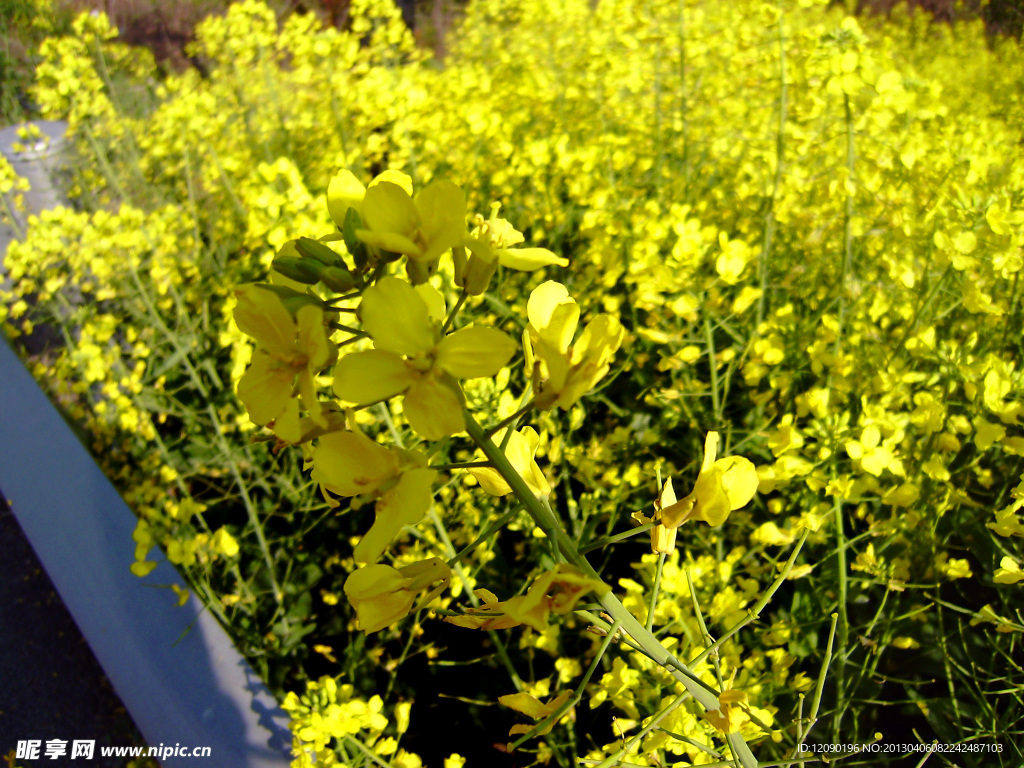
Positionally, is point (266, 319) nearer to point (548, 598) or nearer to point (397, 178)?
point (397, 178)

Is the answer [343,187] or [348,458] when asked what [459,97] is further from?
[348,458]

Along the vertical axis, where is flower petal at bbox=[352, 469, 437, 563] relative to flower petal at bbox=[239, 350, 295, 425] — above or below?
below

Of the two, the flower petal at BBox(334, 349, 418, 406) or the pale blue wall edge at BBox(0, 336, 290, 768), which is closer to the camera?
the flower petal at BBox(334, 349, 418, 406)

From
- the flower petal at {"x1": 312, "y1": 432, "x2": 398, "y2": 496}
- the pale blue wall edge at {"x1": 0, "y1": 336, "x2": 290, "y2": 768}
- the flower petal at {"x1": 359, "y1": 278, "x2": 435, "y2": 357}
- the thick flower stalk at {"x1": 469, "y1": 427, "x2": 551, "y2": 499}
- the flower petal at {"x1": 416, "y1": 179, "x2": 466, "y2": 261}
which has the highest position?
the flower petal at {"x1": 416, "y1": 179, "x2": 466, "y2": 261}

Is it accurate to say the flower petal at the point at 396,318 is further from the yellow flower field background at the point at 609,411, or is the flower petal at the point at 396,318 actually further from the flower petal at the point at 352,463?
the flower petal at the point at 352,463

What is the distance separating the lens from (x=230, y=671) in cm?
210

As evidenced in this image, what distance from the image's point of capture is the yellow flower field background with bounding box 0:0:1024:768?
80 centimetres

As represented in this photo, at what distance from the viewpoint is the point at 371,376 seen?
2.39 feet

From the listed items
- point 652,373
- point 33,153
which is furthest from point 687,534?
point 33,153

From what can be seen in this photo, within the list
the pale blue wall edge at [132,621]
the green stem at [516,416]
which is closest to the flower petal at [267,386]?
the green stem at [516,416]

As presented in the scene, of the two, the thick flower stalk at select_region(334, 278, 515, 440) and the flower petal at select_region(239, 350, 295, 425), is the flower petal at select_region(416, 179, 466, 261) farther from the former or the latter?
the flower petal at select_region(239, 350, 295, 425)

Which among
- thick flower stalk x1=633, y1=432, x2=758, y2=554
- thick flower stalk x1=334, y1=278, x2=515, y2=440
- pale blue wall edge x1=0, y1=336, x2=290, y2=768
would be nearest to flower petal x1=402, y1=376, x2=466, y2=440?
thick flower stalk x1=334, y1=278, x2=515, y2=440

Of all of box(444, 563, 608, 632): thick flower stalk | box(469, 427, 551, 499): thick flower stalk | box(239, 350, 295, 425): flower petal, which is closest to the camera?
box(444, 563, 608, 632): thick flower stalk

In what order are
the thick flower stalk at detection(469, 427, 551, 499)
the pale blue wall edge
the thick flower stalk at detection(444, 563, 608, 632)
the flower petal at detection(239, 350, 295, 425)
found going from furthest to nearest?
1. the pale blue wall edge
2. the thick flower stalk at detection(469, 427, 551, 499)
3. the flower petal at detection(239, 350, 295, 425)
4. the thick flower stalk at detection(444, 563, 608, 632)
